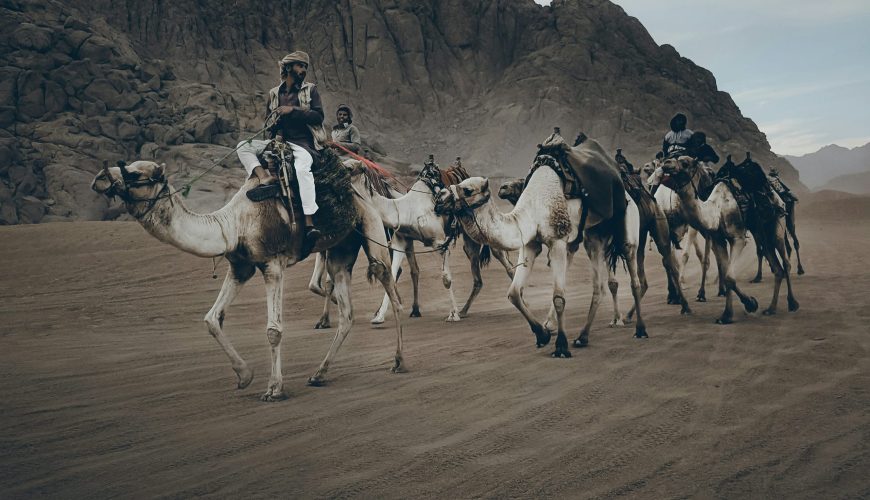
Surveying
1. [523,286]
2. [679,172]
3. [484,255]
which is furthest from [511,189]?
[484,255]

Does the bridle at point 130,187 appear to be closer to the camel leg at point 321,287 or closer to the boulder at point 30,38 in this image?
the camel leg at point 321,287

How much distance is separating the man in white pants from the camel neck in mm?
454

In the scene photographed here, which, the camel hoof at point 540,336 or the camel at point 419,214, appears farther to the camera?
the camel at point 419,214

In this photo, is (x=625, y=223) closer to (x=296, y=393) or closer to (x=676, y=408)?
(x=676, y=408)

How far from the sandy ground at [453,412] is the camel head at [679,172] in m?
2.11

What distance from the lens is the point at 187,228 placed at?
6773 mm

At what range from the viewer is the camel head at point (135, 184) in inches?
245

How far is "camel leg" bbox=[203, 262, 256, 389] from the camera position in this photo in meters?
7.09

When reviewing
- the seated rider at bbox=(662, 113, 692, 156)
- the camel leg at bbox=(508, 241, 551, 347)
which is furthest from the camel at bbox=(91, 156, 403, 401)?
the seated rider at bbox=(662, 113, 692, 156)

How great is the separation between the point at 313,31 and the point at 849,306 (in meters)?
57.5

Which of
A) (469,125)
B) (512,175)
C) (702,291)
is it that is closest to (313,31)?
(469,125)

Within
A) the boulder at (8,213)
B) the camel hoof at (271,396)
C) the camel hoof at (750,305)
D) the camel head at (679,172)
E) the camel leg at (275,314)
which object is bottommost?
the camel hoof at (271,396)

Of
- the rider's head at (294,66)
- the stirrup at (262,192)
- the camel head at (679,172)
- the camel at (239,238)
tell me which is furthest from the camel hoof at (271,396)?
the camel head at (679,172)

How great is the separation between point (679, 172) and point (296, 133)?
Answer: 5880 millimetres
